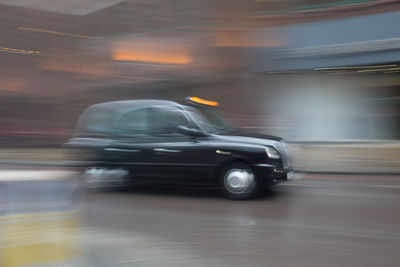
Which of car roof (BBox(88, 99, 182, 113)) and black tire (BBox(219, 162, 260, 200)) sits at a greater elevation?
car roof (BBox(88, 99, 182, 113))

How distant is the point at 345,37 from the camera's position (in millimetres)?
15031

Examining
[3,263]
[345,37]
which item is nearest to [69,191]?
[3,263]

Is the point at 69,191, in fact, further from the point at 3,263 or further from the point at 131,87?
the point at 131,87

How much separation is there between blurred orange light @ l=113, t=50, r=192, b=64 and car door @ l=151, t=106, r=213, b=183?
11.0 metres

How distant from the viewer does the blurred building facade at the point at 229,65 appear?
592 inches

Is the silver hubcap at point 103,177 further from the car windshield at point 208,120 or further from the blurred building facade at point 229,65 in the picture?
the blurred building facade at point 229,65

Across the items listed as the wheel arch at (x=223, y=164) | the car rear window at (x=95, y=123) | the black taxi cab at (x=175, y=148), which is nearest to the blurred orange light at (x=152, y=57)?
the car rear window at (x=95, y=123)

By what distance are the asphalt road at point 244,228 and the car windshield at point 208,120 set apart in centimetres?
115

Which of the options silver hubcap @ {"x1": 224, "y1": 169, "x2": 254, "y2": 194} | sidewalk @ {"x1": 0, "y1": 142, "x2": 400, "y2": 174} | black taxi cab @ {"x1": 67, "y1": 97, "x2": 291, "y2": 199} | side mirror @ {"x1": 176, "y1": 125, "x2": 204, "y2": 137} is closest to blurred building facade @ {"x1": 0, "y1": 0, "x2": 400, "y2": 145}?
sidewalk @ {"x1": 0, "y1": 142, "x2": 400, "y2": 174}

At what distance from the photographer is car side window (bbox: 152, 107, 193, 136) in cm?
759

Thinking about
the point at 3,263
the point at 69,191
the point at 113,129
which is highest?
the point at 113,129

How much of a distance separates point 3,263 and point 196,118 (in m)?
4.96

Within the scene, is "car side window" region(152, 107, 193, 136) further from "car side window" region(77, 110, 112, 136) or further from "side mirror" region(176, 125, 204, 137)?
"car side window" region(77, 110, 112, 136)

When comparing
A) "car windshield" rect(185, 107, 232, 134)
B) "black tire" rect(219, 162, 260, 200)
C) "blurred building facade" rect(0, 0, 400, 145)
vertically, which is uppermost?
"blurred building facade" rect(0, 0, 400, 145)
